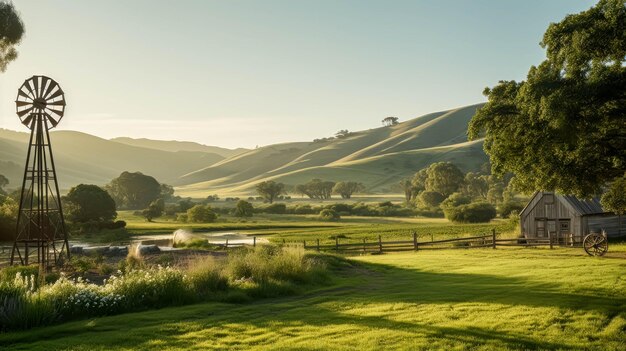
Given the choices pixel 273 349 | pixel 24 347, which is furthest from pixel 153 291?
pixel 273 349

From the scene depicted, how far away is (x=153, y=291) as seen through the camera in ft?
62.8

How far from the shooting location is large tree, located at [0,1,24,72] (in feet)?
118

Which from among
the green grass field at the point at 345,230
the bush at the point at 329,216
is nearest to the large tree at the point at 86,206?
the green grass field at the point at 345,230

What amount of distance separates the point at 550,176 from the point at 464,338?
495 inches

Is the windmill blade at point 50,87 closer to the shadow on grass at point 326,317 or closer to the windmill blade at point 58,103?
the windmill blade at point 58,103

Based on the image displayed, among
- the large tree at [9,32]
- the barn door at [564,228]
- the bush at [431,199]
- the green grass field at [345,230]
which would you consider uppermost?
the large tree at [9,32]

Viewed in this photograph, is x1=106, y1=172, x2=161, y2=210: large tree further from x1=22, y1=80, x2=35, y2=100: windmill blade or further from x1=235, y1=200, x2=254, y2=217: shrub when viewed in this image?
x1=22, y1=80, x2=35, y2=100: windmill blade

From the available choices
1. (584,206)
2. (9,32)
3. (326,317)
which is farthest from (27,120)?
(584,206)

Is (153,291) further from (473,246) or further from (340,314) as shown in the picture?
(473,246)

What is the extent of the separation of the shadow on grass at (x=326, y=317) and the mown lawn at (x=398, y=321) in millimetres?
30

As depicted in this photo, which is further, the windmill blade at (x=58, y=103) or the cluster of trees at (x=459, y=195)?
the cluster of trees at (x=459, y=195)

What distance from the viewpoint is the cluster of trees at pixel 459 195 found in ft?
296

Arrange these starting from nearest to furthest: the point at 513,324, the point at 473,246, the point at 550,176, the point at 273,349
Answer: the point at 273,349 < the point at 513,324 < the point at 550,176 < the point at 473,246

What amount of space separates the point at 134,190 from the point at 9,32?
369 feet
